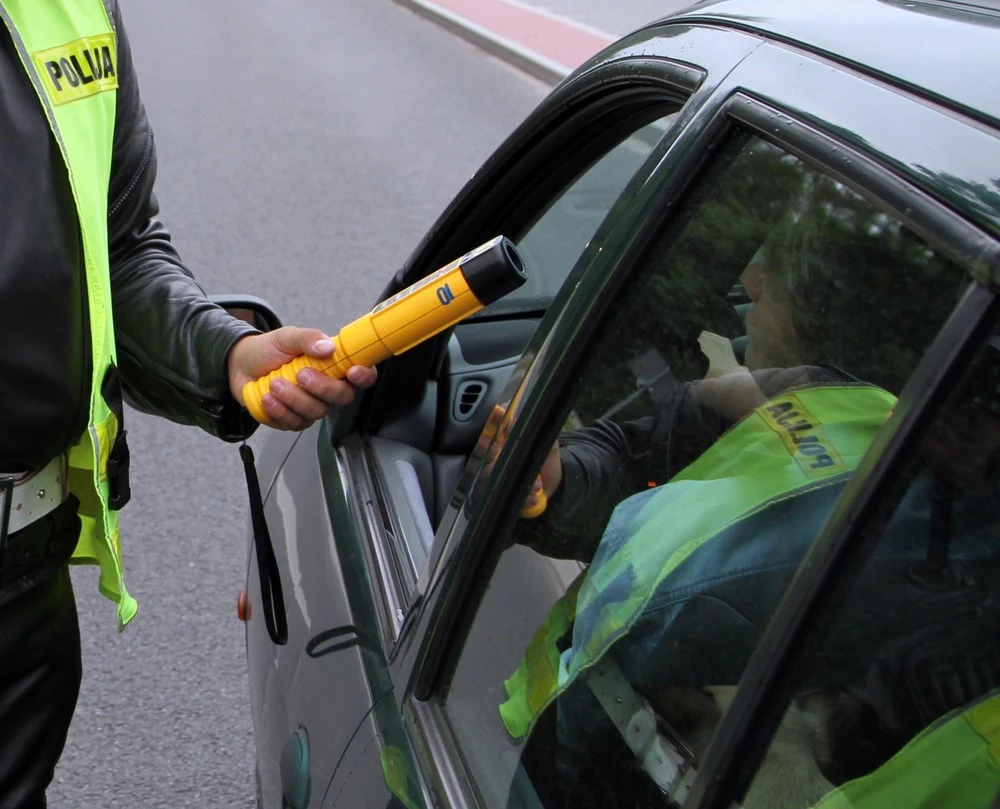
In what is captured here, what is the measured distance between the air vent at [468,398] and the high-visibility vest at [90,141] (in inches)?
26.4

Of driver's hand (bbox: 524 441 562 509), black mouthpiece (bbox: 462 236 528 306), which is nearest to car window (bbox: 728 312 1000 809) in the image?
driver's hand (bbox: 524 441 562 509)

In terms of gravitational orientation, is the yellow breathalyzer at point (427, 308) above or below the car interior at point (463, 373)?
above

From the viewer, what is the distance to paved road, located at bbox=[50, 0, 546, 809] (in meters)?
3.06

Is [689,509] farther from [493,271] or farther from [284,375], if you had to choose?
[284,375]

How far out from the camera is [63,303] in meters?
1.52

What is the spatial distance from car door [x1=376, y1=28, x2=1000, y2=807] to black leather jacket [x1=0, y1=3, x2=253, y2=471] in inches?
21.3

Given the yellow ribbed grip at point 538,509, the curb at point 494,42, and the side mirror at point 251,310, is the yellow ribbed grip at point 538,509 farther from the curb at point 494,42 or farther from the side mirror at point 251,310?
the curb at point 494,42

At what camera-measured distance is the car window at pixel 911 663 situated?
856 millimetres

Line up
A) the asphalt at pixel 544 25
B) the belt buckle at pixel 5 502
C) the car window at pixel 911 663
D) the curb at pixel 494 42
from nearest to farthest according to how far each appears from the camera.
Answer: the car window at pixel 911 663
the belt buckle at pixel 5 502
the curb at pixel 494 42
the asphalt at pixel 544 25

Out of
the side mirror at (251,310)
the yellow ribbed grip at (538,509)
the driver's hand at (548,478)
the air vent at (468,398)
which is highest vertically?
the driver's hand at (548,478)

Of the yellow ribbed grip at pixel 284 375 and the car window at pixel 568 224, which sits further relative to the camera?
the car window at pixel 568 224

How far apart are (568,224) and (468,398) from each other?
375 mm

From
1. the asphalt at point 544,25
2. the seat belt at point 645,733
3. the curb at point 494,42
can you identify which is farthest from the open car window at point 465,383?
the asphalt at point 544,25

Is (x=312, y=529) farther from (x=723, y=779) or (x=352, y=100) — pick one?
(x=352, y=100)
